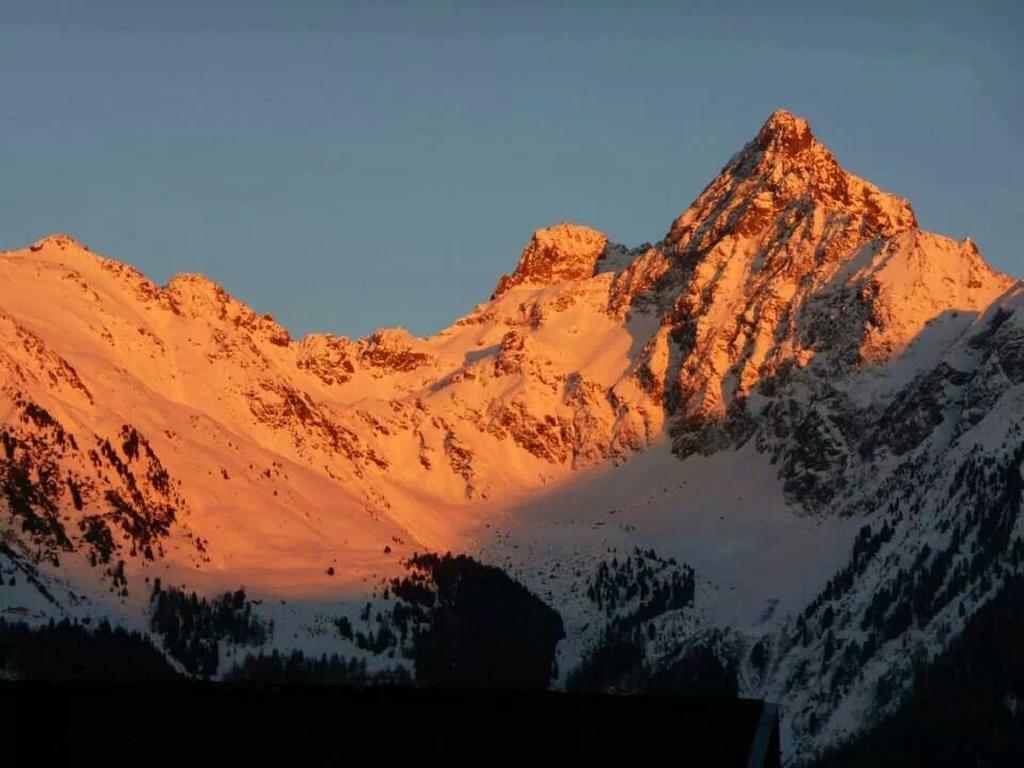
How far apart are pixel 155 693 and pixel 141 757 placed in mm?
822

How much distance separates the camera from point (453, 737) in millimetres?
28781

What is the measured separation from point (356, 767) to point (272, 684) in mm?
1724

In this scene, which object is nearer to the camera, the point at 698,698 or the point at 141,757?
the point at 141,757

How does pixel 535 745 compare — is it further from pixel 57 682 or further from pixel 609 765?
pixel 57 682

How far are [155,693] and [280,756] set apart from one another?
1679 mm

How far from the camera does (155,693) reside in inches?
1116

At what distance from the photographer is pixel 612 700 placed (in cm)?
2956

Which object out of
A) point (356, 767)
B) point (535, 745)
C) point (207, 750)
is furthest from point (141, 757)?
point (535, 745)

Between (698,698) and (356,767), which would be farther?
(698,698)

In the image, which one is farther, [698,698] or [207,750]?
[698,698]

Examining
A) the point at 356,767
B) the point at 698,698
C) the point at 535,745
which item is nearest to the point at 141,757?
Result: the point at 356,767

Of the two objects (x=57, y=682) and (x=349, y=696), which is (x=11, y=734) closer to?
(x=57, y=682)

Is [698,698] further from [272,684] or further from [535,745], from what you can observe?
[272,684]

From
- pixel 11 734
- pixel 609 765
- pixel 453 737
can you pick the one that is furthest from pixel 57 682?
pixel 609 765
